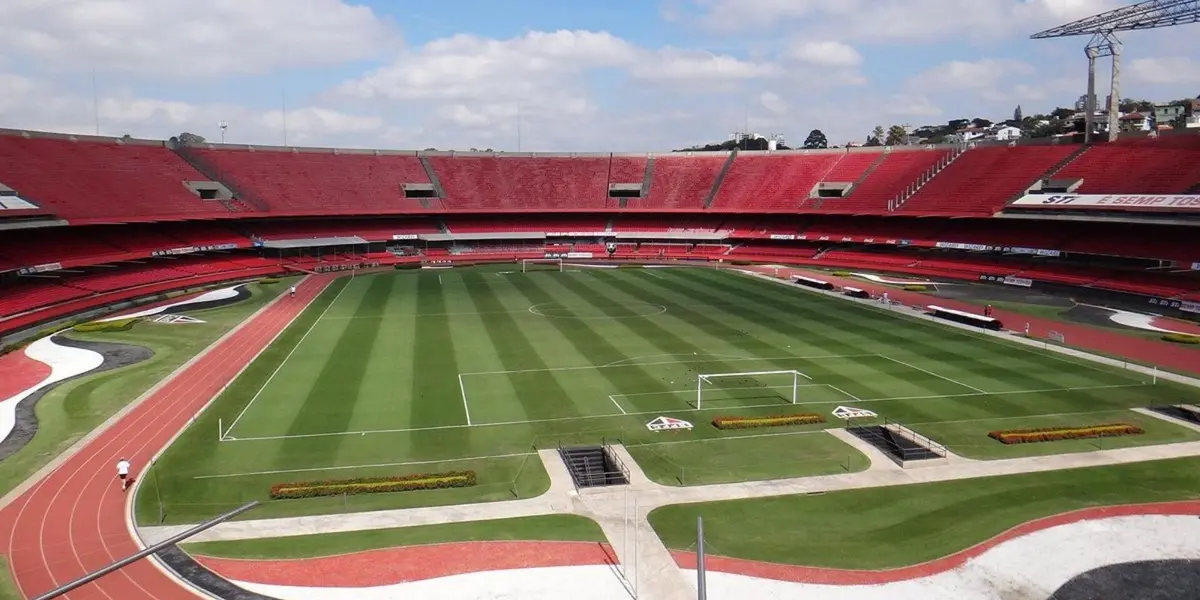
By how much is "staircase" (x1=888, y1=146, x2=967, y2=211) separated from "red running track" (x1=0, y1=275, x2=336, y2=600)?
6683 cm

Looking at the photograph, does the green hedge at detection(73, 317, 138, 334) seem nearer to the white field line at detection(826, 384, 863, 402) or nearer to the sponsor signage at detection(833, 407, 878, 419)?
the white field line at detection(826, 384, 863, 402)

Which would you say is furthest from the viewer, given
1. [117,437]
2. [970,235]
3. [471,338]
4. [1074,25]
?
[970,235]

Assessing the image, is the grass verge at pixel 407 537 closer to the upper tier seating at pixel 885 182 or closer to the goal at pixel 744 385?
the goal at pixel 744 385

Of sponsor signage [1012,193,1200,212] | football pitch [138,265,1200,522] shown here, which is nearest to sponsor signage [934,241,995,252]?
sponsor signage [1012,193,1200,212]

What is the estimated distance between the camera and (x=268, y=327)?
152 ft

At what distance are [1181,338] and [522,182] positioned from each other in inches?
2796

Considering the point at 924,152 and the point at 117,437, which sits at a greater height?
the point at 924,152

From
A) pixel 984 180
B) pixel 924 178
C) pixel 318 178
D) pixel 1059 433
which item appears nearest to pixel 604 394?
pixel 1059 433

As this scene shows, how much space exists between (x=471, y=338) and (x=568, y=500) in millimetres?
22506

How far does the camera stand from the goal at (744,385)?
3244 cm

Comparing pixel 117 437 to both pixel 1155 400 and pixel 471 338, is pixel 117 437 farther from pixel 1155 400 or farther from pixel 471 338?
pixel 1155 400

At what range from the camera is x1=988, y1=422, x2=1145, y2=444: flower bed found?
88.7 ft

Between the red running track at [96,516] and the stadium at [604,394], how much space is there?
124 millimetres

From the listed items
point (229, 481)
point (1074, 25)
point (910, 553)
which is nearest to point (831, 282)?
point (1074, 25)
